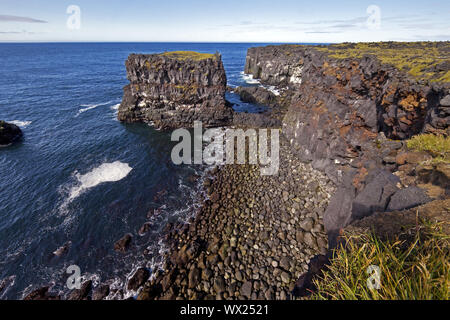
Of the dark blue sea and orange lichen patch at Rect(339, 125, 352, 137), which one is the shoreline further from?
orange lichen patch at Rect(339, 125, 352, 137)

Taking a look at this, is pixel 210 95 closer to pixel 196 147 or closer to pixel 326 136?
pixel 196 147

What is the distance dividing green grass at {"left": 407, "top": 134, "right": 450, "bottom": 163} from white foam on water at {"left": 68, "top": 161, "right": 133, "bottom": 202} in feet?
111

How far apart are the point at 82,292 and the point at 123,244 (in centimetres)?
462

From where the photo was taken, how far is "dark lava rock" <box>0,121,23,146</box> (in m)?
38.2

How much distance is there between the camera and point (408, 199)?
36.5 feet

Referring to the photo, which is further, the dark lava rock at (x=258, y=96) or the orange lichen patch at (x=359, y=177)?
the dark lava rock at (x=258, y=96)

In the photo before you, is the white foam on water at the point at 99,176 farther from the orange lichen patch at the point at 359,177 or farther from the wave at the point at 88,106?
the wave at the point at 88,106

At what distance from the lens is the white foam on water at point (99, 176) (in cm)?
2715

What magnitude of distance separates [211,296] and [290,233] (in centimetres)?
923

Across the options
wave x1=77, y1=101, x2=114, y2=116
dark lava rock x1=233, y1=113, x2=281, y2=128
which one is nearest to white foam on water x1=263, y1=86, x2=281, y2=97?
dark lava rock x1=233, y1=113, x2=281, y2=128

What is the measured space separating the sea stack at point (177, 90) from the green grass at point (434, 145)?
35.3m

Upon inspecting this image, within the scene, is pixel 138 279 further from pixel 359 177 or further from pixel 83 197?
pixel 359 177

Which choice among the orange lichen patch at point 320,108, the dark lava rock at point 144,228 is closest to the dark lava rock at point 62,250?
the dark lava rock at point 144,228
